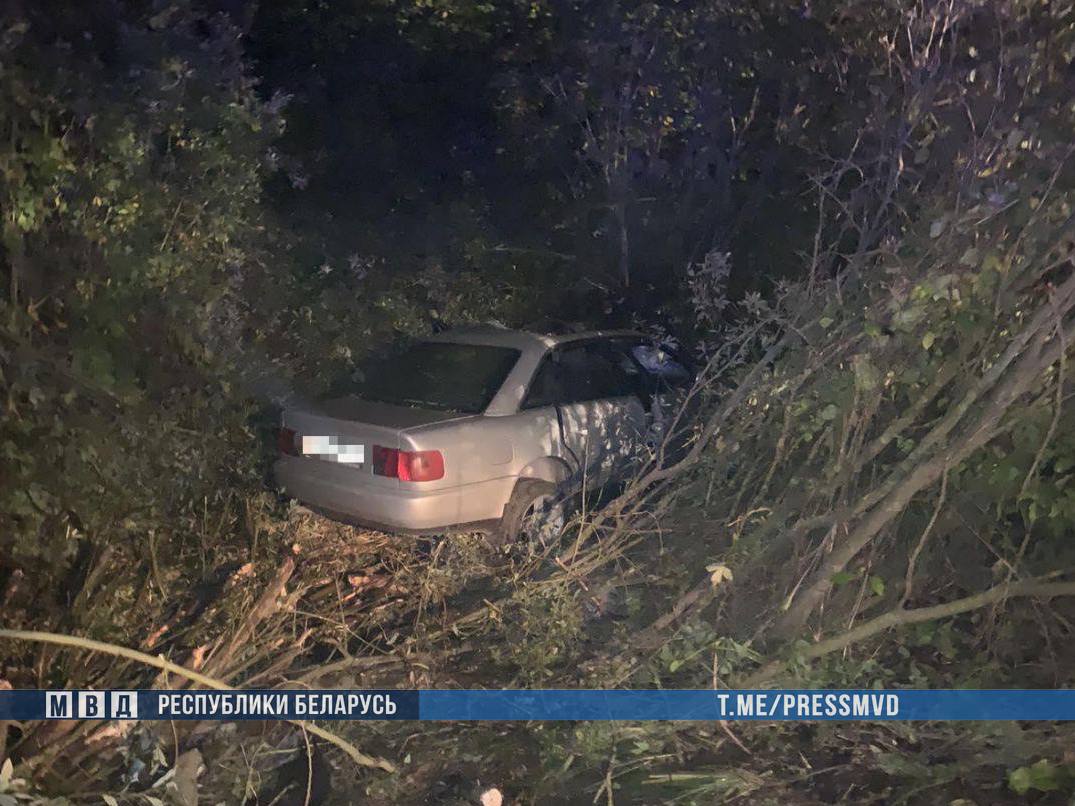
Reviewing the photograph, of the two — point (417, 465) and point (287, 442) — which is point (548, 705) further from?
point (287, 442)

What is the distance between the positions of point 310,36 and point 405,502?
5.25 m

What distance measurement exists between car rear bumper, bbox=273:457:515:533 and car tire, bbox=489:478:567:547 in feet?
0.20

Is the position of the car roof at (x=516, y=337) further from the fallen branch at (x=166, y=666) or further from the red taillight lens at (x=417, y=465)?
the fallen branch at (x=166, y=666)

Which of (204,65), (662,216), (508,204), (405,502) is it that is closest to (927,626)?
(405,502)

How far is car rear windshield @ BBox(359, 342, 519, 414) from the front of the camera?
5.49 m

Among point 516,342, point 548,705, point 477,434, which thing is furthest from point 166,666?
point 516,342

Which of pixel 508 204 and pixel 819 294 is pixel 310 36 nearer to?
pixel 508 204

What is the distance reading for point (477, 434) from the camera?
5258mm

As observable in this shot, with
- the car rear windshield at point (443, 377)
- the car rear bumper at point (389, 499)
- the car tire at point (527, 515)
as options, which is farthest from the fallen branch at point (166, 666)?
the car rear windshield at point (443, 377)

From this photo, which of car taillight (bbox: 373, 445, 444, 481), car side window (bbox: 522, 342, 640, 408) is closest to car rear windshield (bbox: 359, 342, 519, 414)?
car side window (bbox: 522, 342, 640, 408)

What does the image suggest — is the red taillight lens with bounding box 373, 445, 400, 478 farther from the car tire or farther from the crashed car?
the car tire

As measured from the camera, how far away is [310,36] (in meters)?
8.53

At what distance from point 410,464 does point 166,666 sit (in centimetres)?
179

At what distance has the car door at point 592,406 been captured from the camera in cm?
573
